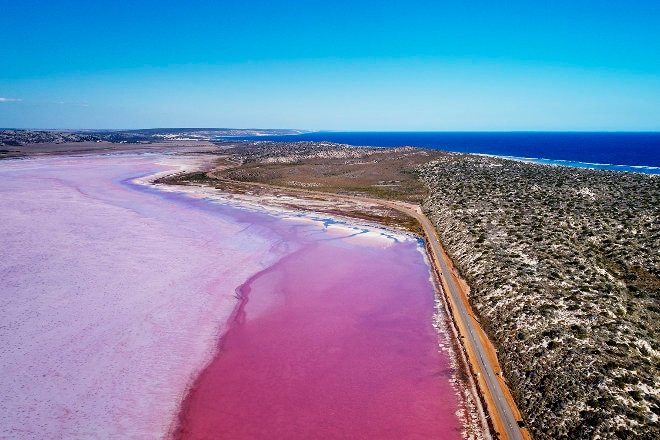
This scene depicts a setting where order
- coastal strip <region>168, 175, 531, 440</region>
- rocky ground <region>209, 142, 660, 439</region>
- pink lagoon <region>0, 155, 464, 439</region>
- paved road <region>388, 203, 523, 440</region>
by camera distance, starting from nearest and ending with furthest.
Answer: paved road <region>388, 203, 523, 440</region>, coastal strip <region>168, 175, 531, 440</region>, rocky ground <region>209, 142, 660, 439</region>, pink lagoon <region>0, 155, 464, 439</region>

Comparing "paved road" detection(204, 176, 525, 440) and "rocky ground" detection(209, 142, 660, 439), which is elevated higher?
"rocky ground" detection(209, 142, 660, 439)

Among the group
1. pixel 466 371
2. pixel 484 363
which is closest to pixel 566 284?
pixel 484 363

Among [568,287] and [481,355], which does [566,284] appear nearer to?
[568,287]

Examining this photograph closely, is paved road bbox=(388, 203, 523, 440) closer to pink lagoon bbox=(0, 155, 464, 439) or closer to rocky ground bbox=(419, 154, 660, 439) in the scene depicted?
rocky ground bbox=(419, 154, 660, 439)

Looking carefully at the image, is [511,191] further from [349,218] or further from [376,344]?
[376,344]

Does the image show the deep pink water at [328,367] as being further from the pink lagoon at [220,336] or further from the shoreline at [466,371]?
the shoreline at [466,371]

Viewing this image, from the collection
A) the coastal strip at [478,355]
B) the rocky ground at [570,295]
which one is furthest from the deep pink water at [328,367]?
the rocky ground at [570,295]

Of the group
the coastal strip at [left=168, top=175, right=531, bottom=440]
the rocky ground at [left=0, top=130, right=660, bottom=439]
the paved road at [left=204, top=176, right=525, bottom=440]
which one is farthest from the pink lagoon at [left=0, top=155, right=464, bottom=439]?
the rocky ground at [left=0, top=130, right=660, bottom=439]
